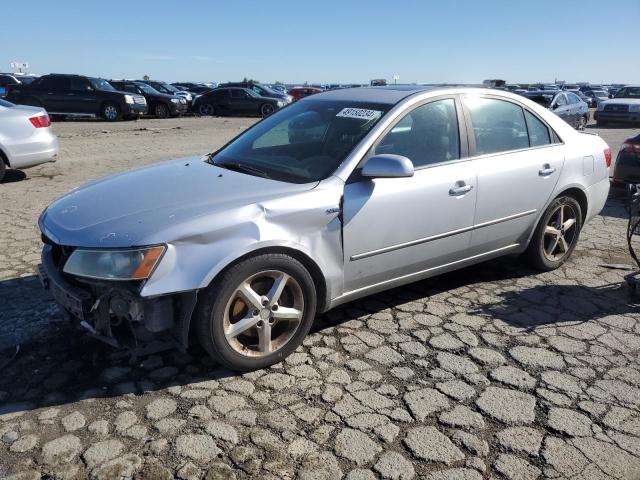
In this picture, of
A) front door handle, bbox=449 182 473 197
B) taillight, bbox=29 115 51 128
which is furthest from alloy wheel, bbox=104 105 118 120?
front door handle, bbox=449 182 473 197

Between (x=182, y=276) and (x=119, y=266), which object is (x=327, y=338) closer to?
(x=182, y=276)

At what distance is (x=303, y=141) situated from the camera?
411 cm

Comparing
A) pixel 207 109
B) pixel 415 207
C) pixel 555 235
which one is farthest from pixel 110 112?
pixel 415 207

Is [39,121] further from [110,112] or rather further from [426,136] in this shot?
[110,112]

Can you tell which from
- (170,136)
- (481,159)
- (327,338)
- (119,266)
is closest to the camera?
(119,266)

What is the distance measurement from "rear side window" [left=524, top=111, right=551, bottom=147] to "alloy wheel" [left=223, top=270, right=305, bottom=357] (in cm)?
254

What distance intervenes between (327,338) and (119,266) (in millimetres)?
1475

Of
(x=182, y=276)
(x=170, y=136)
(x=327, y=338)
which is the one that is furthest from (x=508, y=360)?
(x=170, y=136)

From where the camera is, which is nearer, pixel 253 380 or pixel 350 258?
pixel 253 380

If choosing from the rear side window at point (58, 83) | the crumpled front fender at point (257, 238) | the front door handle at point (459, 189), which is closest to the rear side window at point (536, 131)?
the front door handle at point (459, 189)

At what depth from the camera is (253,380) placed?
127 inches

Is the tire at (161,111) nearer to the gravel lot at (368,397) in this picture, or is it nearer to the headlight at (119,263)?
the gravel lot at (368,397)

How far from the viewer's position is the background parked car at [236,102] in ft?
82.8

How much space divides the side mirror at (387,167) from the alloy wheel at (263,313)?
0.81 meters
